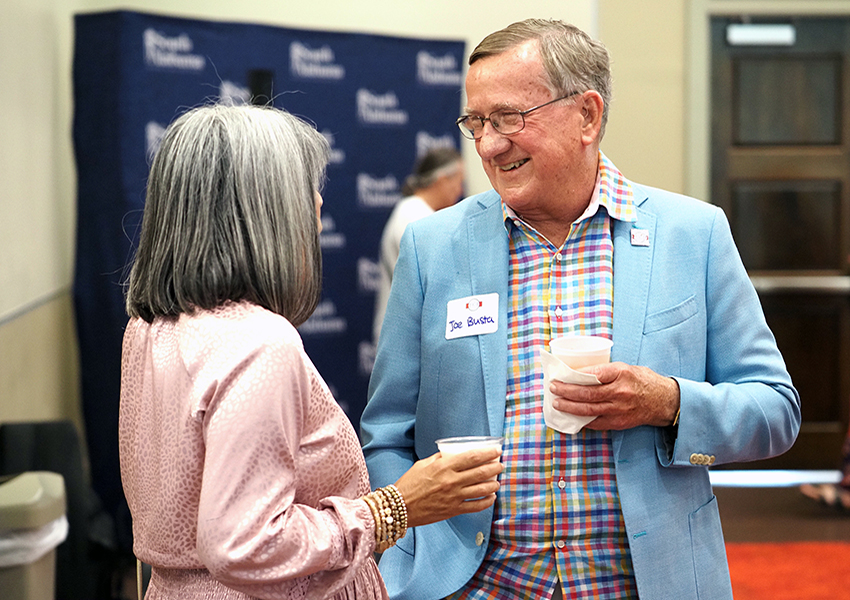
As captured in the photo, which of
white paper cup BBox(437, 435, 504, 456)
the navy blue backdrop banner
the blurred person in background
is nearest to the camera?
white paper cup BBox(437, 435, 504, 456)

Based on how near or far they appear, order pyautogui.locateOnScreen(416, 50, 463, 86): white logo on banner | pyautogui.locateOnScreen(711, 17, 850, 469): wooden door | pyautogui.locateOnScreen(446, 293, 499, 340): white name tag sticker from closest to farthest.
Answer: pyautogui.locateOnScreen(446, 293, 499, 340): white name tag sticker → pyautogui.locateOnScreen(416, 50, 463, 86): white logo on banner → pyautogui.locateOnScreen(711, 17, 850, 469): wooden door

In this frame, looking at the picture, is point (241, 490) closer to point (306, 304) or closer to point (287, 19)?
point (306, 304)

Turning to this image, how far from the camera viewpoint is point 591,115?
1.72 m

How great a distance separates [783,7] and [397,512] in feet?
17.4

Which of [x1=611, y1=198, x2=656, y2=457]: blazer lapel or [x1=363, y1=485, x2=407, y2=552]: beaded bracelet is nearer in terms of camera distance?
[x1=363, y1=485, x2=407, y2=552]: beaded bracelet

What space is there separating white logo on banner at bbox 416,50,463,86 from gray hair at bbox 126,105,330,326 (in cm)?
423

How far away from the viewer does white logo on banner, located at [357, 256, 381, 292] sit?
5242mm

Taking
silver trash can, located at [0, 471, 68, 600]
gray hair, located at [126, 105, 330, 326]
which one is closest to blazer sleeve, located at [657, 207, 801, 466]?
gray hair, located at [126, 105, 330, 326]

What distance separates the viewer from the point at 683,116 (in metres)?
5.61

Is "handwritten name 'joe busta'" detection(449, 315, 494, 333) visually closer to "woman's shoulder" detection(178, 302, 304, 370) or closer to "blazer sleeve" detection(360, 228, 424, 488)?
"blazer sleeve" detection(360, 228, 424, 488)

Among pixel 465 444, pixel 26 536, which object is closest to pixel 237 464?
pixel 465 444

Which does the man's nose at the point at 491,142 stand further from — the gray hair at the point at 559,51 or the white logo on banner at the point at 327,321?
the white logo on banner at the point at 327,321

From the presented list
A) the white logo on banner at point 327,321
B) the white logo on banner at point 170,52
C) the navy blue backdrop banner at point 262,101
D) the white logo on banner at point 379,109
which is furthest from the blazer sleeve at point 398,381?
the white logo on banner at point 379,109

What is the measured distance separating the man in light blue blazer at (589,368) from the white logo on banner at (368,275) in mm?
3482
